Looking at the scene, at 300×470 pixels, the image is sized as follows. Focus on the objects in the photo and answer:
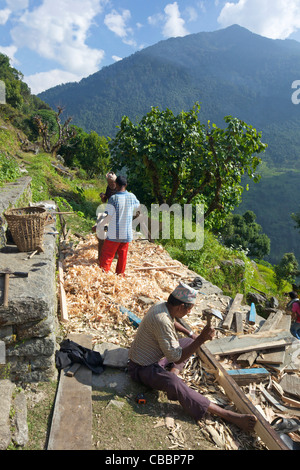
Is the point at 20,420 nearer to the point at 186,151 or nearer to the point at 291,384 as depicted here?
Result: the point at 291,384

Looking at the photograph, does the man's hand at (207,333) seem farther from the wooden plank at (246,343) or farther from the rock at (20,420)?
the rock at (20,420)

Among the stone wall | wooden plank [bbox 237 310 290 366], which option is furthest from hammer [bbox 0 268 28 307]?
wooden plank [bbox 237 310 290 366]

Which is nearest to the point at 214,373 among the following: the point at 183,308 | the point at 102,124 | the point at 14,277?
the point at 183,308

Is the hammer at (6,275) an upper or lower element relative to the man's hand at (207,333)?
upper

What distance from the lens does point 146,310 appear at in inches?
220

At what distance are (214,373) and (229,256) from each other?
7.65m

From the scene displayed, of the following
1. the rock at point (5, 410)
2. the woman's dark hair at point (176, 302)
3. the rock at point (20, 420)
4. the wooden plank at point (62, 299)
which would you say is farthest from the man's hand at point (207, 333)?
the wooden plank at point (62, 299)

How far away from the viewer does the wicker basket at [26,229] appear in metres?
4.25

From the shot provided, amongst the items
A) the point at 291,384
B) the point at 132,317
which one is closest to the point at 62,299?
the point at 132,317

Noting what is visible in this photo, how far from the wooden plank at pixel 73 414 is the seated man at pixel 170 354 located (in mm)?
588

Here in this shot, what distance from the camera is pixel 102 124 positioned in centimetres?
15725

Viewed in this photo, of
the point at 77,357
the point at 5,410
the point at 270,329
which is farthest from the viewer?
the point at 270,329

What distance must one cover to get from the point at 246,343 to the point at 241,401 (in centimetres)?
137
